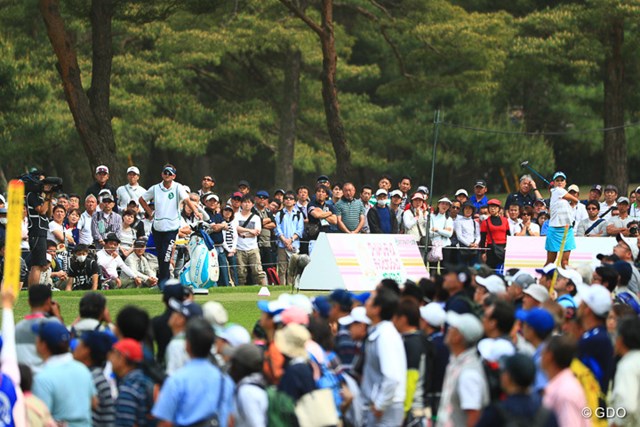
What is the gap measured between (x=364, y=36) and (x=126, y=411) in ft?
111

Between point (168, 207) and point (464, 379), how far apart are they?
1224cm

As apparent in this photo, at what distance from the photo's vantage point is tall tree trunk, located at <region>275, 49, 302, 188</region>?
38.8m

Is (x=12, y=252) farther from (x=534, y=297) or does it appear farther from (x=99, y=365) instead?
(x=534, y=297)

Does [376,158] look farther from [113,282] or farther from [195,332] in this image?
[195,332]

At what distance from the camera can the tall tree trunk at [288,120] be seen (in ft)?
127

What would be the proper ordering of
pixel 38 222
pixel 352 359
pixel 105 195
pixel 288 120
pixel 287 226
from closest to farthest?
pixel 352 359, pixel 38 222, pixel 105 195, pixel 287 226, pixel 288 120

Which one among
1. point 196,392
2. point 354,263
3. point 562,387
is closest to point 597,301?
point 562,387

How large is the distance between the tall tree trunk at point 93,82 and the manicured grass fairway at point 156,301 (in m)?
7.12

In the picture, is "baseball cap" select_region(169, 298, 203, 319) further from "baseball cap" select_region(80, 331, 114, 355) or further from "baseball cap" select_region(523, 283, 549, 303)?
"baseball cap" select_region(523, 283, 549, 303)

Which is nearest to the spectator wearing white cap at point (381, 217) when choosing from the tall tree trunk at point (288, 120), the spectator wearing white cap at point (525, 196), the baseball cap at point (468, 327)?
the spectator wearing white cap at point (525, 196)

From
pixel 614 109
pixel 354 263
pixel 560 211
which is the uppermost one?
pixel 614 109

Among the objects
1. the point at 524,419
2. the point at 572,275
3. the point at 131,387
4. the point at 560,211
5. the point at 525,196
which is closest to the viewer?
the point at 524,419

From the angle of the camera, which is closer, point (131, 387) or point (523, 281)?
point (131, 387)

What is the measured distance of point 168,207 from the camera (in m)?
20.0
